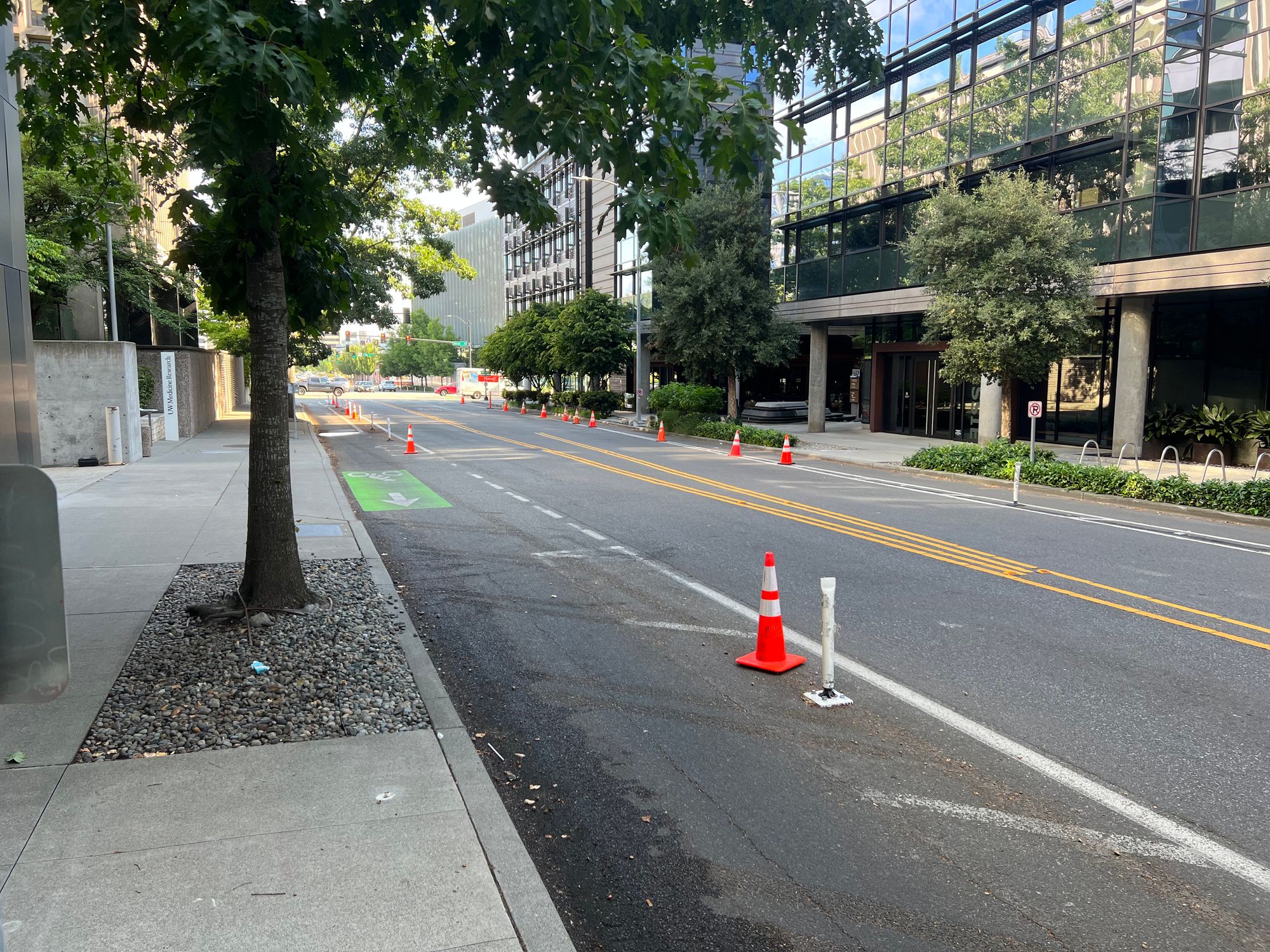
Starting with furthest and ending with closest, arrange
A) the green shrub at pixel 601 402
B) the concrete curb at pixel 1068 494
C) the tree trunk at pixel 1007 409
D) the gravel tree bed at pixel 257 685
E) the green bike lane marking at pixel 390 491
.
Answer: the green shrub at pixel 601 402 → the tree trunk at pixel 1007 409 → the green bike lane marking at pixel 390 491 → the concrete curb at pixel 1068 494 → the gravel tree bed at pixel 257 685

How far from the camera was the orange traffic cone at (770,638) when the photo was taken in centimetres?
652

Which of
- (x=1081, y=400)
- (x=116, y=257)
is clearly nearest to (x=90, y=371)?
(x=116, y=257)

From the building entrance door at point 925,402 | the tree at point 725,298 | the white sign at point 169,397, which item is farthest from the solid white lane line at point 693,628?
the tree at point 725,298

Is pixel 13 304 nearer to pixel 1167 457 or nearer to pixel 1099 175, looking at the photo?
pixel 1099 175

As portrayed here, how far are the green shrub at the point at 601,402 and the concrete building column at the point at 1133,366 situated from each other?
27519 millimetres

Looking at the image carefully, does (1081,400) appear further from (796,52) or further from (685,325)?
(796,52)

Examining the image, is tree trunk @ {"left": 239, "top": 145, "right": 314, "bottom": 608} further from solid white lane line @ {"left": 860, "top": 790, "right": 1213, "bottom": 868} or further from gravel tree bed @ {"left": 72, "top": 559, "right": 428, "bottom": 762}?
solid white lane line @ {"left": 860, "top": 790, "right": 1213, "bottom": 868}

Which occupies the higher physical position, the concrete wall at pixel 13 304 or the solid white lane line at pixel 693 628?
the concrete wall at pixel 13 304

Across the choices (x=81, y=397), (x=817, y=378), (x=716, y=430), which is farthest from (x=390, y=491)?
(x=817, y=378)

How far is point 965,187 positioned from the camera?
2658 cm

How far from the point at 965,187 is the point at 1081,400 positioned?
7.10 metres

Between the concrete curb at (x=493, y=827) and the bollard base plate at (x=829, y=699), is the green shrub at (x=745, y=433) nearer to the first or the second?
the bollard base plate at (x=829, y=699)

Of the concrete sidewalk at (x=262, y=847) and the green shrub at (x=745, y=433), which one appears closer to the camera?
the concrete sidewalk at (x=262, y=847)

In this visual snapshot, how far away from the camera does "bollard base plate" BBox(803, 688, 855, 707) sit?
5.90m
